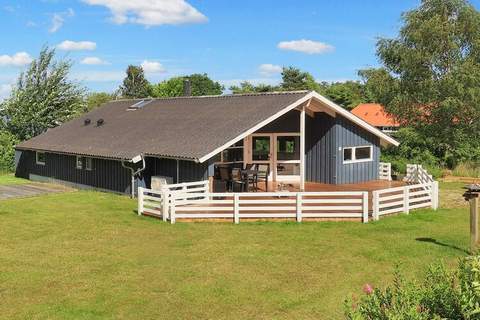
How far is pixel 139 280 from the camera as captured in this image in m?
10.2

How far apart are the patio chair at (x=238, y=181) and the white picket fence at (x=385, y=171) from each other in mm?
8461

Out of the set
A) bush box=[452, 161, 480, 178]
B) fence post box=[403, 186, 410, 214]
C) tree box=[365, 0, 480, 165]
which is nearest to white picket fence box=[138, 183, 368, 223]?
fence post box=[403, 186, 410, 214]

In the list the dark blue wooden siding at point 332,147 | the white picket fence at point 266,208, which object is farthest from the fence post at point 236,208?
the dark blue wooden siding at point 332,147

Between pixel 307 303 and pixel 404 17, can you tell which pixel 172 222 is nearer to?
pixel 307 303

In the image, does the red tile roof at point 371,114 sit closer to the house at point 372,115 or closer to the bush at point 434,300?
the house at point 372,115

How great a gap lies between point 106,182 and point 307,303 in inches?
642

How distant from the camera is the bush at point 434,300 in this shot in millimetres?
4445

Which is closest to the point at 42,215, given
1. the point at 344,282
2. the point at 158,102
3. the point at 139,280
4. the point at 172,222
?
the point at 172,222

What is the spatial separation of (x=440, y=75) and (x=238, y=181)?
2241 cm

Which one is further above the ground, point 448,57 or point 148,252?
point 448,57

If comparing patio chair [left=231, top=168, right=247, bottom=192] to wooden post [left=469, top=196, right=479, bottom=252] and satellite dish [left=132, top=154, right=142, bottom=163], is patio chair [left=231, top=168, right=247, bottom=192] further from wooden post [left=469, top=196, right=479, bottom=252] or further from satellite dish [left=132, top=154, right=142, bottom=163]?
wooden post [left=469, top=196, right=479, bottom=252]

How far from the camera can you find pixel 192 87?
9869 cm

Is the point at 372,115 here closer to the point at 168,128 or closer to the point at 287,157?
the point at 287,157

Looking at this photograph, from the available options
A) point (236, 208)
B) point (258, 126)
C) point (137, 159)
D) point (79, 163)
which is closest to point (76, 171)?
point (79, 163)
